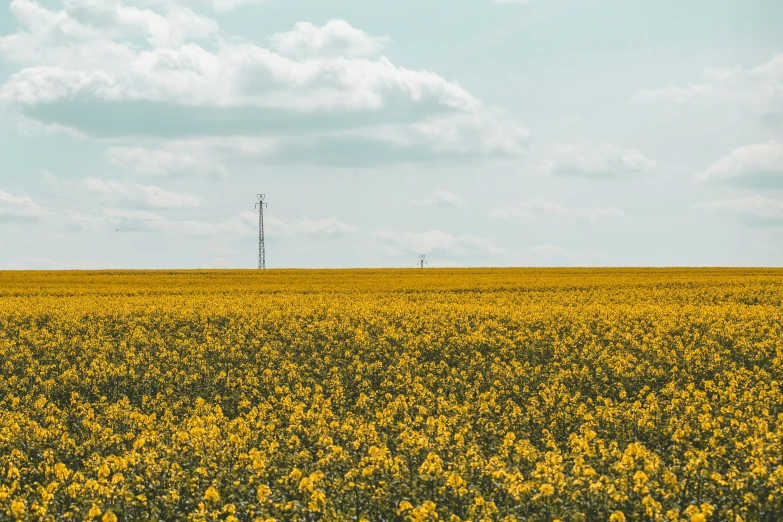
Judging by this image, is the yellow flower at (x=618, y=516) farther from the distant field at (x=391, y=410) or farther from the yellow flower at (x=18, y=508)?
the yellow flower at (x=18, y=508)

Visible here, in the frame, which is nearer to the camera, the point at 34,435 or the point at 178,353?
the point at 34,435

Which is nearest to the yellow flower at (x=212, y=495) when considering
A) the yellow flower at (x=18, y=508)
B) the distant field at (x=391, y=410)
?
the distant field at (x=391, y=410)

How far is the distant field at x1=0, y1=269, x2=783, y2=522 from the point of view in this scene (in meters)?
9.14

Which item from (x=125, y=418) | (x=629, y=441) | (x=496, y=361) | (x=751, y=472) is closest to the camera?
(x=751, y=472)

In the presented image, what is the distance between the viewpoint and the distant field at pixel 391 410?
914 centimetres

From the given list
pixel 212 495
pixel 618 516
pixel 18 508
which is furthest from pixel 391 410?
pixel 18 508

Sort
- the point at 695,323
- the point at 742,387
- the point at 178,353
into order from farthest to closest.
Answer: the point at 695,323 → the point at 178,353 → the point at 742,387

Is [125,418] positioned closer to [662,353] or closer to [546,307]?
[662,353]

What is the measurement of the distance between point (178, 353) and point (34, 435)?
8038 millimetres

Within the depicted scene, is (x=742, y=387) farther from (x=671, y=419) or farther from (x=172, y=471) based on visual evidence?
(x=172, y=471)

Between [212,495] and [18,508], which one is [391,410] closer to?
[212,495]

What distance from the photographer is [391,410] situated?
46.3ft

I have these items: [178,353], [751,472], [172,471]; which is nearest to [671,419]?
[751,472]

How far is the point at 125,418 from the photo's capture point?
578 inches
